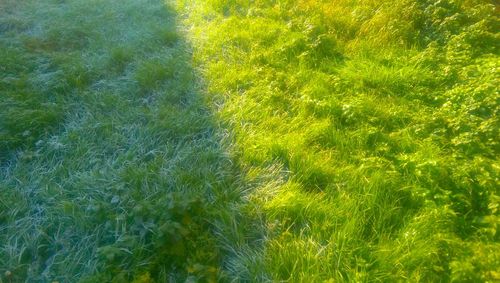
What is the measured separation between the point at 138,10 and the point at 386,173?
4.50m

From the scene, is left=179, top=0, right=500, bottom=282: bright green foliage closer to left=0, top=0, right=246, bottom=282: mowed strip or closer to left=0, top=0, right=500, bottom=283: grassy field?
left=0, top=0, right=500, bottom=283: grassy field

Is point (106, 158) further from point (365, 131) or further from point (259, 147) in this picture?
point (365, 131)

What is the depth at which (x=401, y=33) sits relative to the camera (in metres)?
→ 4.30

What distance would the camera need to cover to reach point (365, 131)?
10.2 feet

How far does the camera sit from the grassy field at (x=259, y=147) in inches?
90.3

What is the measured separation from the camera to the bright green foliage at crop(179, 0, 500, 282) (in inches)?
88.1

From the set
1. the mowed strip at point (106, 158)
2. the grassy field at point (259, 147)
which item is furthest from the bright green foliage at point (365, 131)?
the mowed strip at point (106, 158)

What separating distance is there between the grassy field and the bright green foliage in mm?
14

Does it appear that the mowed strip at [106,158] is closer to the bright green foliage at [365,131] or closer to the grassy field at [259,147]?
the grassy field at [259,147]

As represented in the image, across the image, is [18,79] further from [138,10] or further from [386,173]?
[386,173]

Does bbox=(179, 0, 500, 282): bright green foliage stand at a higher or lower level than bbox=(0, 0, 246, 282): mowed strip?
higher

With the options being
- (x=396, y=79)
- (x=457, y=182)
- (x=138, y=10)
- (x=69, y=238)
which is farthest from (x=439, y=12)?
(x=69, y=238)

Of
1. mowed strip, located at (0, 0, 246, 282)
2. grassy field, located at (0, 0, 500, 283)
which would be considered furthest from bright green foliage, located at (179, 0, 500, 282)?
mowed strip, located at (0, 0, 246, 282)

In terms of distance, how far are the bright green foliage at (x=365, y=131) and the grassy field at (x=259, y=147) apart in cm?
1
